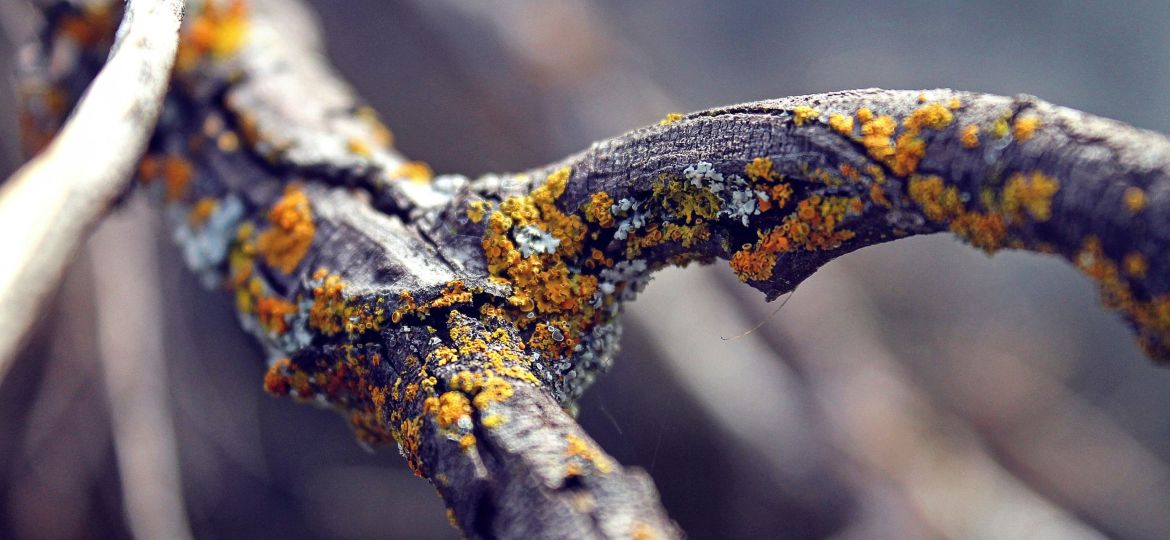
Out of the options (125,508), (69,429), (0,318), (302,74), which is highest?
(302,74)

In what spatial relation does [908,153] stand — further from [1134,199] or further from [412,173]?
[412,173]

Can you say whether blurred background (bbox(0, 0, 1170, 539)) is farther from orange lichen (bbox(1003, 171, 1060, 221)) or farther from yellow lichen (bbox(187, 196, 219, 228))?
orange lichen (bbox(1003, 171, 1060, 221))

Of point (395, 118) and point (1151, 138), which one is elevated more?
point (395, 118)

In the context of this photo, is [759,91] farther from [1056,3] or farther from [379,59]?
[379,59]

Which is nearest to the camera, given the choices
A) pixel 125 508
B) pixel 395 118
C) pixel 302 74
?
pixel 302 74

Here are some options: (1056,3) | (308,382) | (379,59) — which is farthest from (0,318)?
(1056,3)

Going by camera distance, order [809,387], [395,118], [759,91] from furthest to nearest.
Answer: [759,91] → [395,118] → [809,387]
